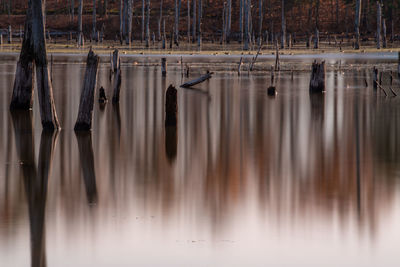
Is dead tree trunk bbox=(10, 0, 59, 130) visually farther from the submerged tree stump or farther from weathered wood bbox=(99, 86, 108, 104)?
the submerged tree stump

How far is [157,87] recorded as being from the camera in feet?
122

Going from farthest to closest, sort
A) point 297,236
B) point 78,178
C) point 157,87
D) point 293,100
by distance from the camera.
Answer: point 157,87 < point 293,100 < point 78,178 < point 297,236

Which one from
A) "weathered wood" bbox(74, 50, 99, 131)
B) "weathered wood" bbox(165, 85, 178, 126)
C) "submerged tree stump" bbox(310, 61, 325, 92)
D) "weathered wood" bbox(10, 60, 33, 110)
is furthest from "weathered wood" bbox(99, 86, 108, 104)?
"weathered wood" bbox(74, 50, 99, 131)

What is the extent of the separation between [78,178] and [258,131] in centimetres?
824

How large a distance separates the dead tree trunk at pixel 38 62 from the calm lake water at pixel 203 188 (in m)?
0.47

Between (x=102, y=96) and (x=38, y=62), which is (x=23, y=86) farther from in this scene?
(x=102, y=96)

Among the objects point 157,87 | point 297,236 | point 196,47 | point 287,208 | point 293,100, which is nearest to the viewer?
point 297,236

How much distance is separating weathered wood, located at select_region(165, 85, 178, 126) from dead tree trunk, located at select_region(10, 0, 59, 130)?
2619mm

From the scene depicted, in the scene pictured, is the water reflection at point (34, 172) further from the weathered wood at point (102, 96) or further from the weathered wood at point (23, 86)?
the weathered wood at point (102, 96)

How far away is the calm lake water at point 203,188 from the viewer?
983 cm

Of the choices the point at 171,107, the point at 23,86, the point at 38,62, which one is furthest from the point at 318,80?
the point at 38,62

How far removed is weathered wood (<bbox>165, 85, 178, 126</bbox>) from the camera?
21.4 m

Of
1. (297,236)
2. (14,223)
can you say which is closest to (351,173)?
(297,236)

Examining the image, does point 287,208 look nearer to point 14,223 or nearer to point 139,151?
point 14,223
